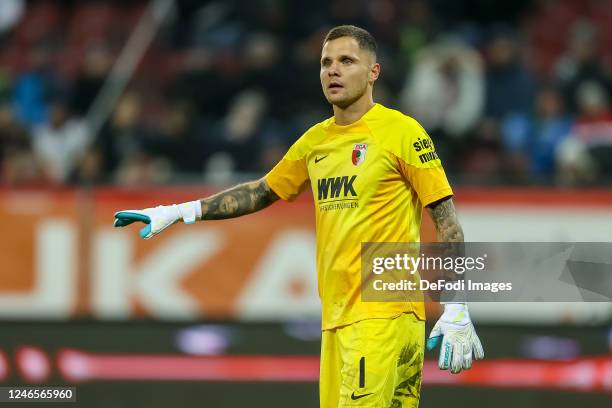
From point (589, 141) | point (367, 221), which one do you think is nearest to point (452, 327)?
point (367, 221)

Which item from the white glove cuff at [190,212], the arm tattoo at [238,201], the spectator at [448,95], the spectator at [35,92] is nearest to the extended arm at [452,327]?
the arm tattoo at [238,201]

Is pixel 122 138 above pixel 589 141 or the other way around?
above

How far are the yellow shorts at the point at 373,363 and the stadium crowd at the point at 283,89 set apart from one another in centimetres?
451

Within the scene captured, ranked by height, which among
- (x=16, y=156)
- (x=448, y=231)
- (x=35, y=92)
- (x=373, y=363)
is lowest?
(x=373, y=363)

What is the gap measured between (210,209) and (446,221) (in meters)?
1.35

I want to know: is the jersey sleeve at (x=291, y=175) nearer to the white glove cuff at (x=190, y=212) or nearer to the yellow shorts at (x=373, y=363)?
the white glove cuff at (x=190, y=212)

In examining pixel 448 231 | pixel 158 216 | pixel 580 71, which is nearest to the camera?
pixel 448 231

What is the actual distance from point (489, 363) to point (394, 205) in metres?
3.83

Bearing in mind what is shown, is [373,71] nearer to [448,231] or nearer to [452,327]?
[448,231]

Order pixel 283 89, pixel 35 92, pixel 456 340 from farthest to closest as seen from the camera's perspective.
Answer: pixel 35 92 < pixel 283 89 < pixel 456 340

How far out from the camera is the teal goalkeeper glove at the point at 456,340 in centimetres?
604

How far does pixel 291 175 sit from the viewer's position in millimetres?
6793

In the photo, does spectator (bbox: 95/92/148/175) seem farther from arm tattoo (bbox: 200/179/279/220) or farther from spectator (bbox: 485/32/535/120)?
arm tattoo (bbox: 200/179/279/220)

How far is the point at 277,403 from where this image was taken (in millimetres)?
9820
